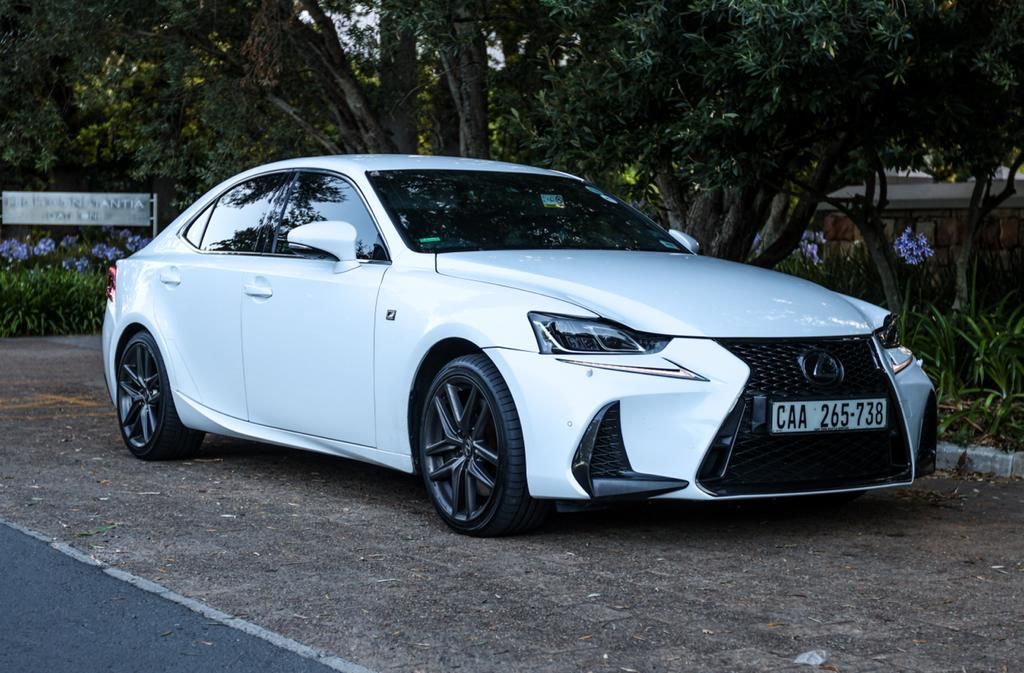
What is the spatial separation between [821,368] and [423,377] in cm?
159

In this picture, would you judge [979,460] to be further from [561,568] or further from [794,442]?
[561,568]

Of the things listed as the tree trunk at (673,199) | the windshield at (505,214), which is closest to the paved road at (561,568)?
the windshield at (505,214)

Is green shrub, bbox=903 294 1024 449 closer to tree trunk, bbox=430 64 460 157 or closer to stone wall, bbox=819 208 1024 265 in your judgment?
stone wall, bbox=819 208 1024 265

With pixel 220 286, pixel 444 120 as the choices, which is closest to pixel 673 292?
pixel 220 286

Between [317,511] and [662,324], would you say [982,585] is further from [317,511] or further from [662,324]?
[317,511]

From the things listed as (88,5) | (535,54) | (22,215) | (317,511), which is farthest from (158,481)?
(22,215)

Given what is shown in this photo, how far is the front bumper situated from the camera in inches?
223

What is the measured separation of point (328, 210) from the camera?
285 inches

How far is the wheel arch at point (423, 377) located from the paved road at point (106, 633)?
4.70 feet

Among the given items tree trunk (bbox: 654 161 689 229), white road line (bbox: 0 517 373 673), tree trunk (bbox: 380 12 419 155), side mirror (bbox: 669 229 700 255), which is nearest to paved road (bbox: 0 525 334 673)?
white road line (bbox: 0 517 373 673)

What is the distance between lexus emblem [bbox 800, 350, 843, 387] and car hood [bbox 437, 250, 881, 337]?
0.09 metres

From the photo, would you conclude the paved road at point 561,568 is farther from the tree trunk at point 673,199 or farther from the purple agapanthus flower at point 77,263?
the purple agapanthus flower at point 77,263

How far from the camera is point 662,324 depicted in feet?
18.9

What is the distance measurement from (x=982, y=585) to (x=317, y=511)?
2.78 m
